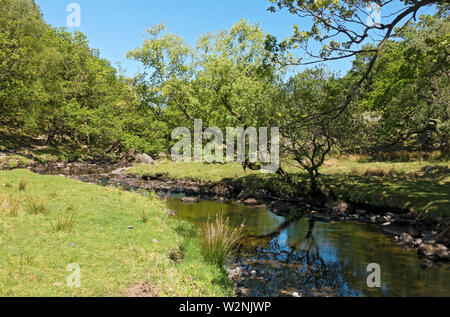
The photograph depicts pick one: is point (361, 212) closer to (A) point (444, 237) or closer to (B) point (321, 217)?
(B) point (321, 217)

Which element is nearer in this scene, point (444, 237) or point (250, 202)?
point (444, 237)

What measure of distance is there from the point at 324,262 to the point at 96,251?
29.0ft

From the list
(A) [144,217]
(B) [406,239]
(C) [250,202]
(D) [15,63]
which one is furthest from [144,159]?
(B) [406,239]

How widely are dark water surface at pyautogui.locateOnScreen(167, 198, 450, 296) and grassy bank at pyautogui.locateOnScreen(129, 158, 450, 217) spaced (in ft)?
11.8

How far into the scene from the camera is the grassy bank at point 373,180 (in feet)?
61.4

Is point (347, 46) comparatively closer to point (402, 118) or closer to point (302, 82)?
point (302, 82)

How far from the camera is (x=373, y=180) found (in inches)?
957

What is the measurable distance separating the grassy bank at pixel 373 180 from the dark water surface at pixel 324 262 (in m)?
3.60

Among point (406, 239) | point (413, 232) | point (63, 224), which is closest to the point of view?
point (63, 224)

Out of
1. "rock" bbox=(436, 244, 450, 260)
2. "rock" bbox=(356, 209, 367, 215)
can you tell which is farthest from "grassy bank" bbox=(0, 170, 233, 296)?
"rock" bbox=(356, 209, 367, 215)

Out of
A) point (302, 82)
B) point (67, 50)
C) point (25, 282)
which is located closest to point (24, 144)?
point (67, 50)

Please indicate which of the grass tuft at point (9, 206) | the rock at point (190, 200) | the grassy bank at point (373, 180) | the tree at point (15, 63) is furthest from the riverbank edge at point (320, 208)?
the grass tuft at point (9, 206)

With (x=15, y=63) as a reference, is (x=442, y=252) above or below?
below
